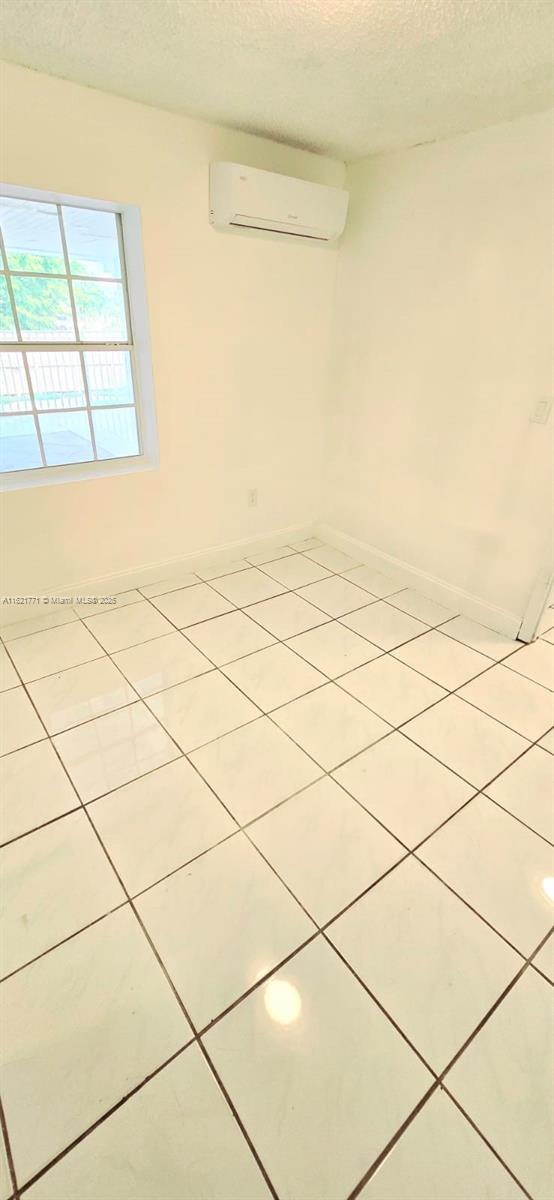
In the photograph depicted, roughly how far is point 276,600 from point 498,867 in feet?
5.59

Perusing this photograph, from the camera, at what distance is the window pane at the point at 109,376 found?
2426 millimetres

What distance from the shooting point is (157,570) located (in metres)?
2.96

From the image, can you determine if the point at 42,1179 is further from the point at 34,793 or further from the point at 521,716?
the point at 521,716

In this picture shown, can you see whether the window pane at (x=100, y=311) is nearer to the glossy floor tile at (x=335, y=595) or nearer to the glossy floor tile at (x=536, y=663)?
the glossy floor tile at (x=335, y=595)

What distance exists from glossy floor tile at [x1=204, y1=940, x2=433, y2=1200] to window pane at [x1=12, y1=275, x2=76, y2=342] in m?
2.53

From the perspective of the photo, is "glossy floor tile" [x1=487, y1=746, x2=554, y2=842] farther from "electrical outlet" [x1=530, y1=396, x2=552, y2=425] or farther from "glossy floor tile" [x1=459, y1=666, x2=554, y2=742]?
"electrical outlet" [x1=530, y1=396, x2=552, y2=425]

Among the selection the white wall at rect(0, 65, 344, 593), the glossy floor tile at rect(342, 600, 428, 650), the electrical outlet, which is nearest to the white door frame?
the glossy floor tile at rect(342, 600, 428, 650)

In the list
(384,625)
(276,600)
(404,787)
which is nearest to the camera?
(404,787)

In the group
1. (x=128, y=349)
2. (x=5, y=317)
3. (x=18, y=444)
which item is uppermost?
(x=5, y=317)

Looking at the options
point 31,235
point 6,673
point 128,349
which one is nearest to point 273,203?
point 128,349

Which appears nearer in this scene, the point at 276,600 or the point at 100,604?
the point at 100,604

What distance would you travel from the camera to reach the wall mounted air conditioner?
7.38 feet

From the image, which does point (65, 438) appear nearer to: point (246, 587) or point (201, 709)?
point (246, 587)

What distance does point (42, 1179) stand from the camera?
3.08 feet
